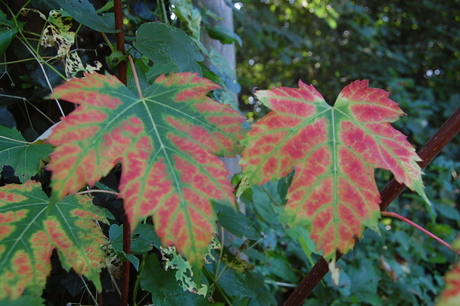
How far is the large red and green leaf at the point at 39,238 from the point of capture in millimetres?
513

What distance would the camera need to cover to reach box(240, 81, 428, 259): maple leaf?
0.49 metres

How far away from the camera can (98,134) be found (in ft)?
1.63

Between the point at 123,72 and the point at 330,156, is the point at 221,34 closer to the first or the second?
the point at 123,72

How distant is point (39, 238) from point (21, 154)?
0.29m

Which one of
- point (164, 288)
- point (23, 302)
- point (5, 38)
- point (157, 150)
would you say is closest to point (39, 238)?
point (23, 302)

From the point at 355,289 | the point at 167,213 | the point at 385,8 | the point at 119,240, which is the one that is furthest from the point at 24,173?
the point at 385,8

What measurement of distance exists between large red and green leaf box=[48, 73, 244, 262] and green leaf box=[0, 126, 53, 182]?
321 mm

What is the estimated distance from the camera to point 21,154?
79 centimetres

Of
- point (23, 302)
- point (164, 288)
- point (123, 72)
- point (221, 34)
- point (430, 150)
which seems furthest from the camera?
point (221, 34)

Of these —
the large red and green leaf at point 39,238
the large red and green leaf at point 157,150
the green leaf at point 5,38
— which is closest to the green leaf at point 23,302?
the large red and green leaf at point 39,238

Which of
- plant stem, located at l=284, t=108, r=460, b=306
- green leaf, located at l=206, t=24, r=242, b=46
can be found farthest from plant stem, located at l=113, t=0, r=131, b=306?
green leaf, located at l=206, t=24, r=242, b=46

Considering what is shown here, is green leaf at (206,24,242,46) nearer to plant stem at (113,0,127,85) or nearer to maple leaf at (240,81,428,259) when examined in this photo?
plant stem at (113,0,127,85)

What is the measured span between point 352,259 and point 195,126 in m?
1.90

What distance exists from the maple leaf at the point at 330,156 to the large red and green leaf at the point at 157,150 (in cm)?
6
